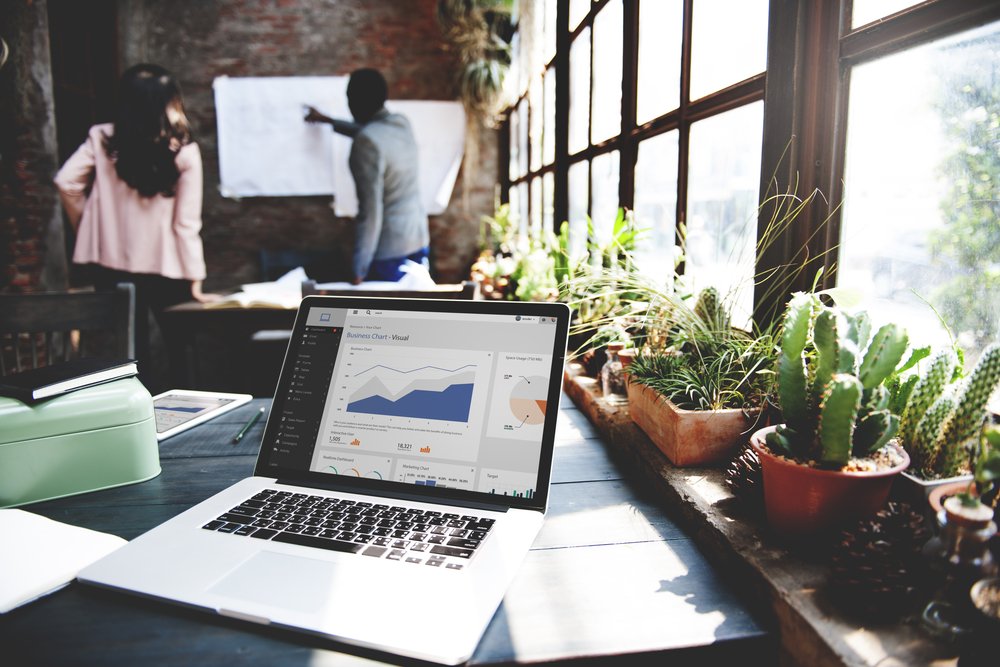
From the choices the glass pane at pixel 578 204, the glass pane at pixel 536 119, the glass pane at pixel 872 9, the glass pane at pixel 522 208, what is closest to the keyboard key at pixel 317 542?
the glass pane at pixel 872 9

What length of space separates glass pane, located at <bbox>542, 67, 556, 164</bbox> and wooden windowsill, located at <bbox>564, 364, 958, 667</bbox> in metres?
2.30

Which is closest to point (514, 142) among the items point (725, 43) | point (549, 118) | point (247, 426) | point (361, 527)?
point (549, 118)

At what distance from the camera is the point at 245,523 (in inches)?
36.1

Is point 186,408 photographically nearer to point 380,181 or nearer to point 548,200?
point 548,200

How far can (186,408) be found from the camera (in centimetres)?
158

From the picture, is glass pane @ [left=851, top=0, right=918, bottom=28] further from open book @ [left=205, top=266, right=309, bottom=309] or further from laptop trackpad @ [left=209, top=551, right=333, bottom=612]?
open book @ [left=205, top=266, right=309, bottom=309]

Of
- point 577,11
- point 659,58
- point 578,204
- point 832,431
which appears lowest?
point 832,431

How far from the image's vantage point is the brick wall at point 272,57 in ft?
17.4

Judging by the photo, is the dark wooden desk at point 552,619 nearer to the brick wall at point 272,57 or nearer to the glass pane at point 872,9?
the glass pane at point 872,9

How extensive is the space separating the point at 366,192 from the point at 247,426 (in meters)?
2.57

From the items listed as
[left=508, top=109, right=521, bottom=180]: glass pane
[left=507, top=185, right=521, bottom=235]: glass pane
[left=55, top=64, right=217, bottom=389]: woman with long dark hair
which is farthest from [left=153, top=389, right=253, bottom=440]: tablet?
[left=508, top=109, right=521, bottom=180]: glass pane

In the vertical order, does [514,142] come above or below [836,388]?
above

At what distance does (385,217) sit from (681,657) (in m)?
3.73

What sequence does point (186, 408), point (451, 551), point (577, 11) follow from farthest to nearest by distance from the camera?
1. point (577, 11)
2. point (186, 408)
3. point (451, 551)
